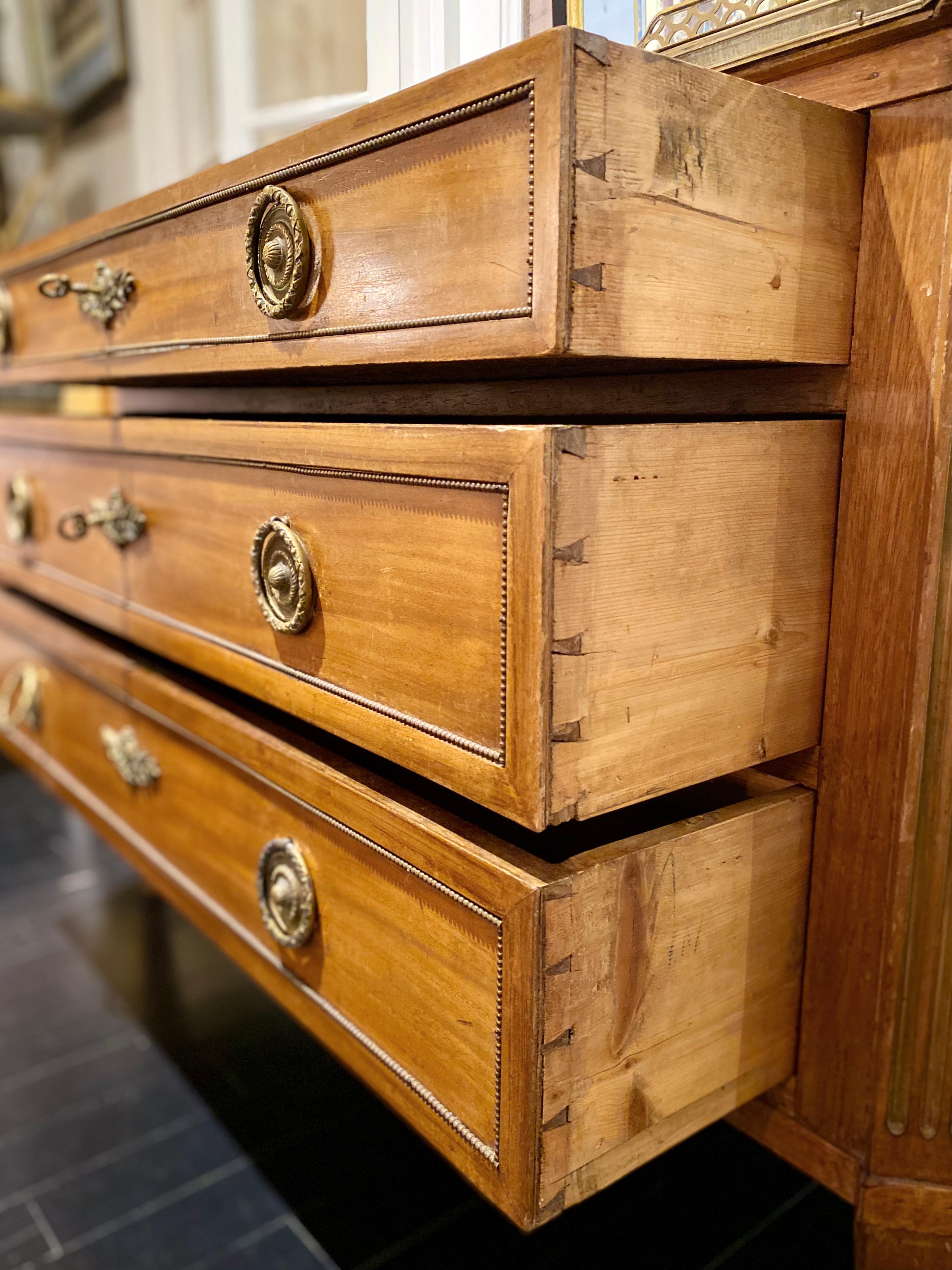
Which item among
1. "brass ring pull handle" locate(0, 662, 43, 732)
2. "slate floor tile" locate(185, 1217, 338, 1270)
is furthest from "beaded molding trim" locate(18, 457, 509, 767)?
"slate floor tile" locate(185, 1217, 338, 1270)

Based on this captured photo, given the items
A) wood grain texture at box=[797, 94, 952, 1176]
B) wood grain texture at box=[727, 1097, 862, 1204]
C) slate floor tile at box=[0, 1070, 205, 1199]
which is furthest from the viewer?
slate floor tile at box=[0, 1070, 205, 1199]

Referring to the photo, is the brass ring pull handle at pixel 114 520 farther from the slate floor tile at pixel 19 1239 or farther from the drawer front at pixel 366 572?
the slate floor tile at pixel 19 1239

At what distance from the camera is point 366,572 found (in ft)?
2.00

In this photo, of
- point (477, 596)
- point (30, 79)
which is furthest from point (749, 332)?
point (30, 79)

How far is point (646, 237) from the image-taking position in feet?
1.60

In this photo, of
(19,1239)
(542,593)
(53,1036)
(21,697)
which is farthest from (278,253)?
(53,1036)

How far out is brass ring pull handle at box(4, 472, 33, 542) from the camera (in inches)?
45.1

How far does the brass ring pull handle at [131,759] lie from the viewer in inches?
36.7

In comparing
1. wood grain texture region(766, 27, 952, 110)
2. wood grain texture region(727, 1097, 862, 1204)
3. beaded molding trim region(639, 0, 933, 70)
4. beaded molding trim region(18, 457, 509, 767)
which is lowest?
wood grain texture region(727, 1097, 862, 1204)

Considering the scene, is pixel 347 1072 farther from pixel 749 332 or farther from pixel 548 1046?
pixel 749 332

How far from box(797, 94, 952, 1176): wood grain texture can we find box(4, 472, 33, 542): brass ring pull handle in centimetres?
89

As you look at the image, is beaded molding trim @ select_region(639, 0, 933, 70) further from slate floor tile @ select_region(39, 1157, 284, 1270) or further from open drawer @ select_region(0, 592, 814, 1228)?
slate floor tile @ select_region(39, 1157, 284, 1270)

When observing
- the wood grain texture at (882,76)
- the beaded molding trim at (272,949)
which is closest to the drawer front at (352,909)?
the beaded molding trim at (272,949)

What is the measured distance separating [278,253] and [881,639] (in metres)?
0.43
